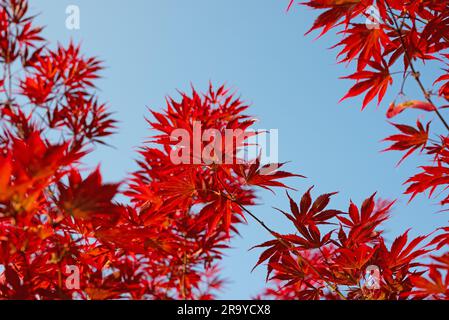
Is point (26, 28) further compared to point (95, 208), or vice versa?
point (26, 28)

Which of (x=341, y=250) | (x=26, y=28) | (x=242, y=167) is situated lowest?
(x=341, y=250)

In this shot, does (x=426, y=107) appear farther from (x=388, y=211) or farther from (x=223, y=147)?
(x=223, y=147)

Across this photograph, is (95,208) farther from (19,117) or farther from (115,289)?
(19,117)

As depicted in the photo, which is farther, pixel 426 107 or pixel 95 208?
pixel 426 107

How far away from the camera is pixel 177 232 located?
195cm

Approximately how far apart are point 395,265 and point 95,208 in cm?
79

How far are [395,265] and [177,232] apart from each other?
1.11 m
